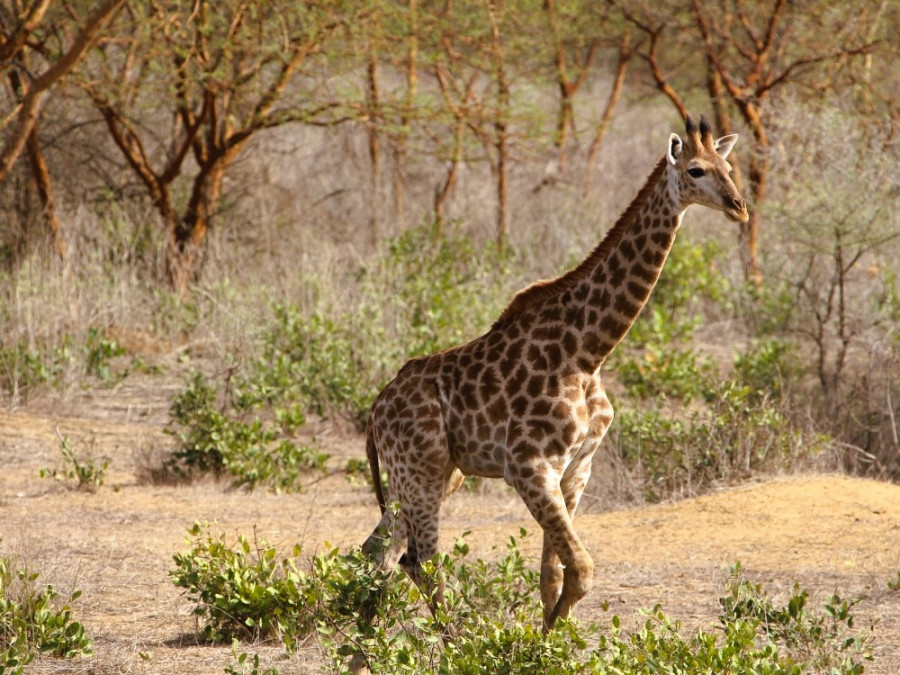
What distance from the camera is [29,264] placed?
42.1 ft

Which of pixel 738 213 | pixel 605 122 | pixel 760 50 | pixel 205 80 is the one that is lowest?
→ pixel 738 213

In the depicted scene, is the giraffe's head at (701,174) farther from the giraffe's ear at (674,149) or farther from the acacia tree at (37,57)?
the acacia tree at (37,57)

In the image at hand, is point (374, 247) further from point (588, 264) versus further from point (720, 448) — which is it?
point (588, 264)

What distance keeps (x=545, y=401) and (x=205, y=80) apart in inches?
347

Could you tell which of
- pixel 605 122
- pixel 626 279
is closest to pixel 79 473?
pixel 626 279

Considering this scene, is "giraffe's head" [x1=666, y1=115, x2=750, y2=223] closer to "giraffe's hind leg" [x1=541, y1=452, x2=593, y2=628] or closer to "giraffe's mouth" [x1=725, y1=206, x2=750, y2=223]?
"giraffe's mouth" [x1=725, y1=206, x2=750, y2=223]

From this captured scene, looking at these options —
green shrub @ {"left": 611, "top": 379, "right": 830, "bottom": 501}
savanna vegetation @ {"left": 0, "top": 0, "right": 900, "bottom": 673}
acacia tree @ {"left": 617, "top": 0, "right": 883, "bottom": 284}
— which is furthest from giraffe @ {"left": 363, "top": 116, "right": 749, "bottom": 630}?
acacia tree @ {"left": 617, "top": 0, "right": 883, "bottom": 284}

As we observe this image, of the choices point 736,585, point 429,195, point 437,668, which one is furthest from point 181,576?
point 429,195

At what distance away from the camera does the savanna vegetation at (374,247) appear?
9.34 meters

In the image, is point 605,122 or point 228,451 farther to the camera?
point 605,122

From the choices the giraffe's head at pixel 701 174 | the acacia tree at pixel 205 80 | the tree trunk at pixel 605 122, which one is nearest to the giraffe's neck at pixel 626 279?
the giraffe's head at pixel 701 174

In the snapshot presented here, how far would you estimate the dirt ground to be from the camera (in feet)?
19.0

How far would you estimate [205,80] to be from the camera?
12961 mm

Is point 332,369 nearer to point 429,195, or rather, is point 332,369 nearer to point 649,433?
point 649,433
